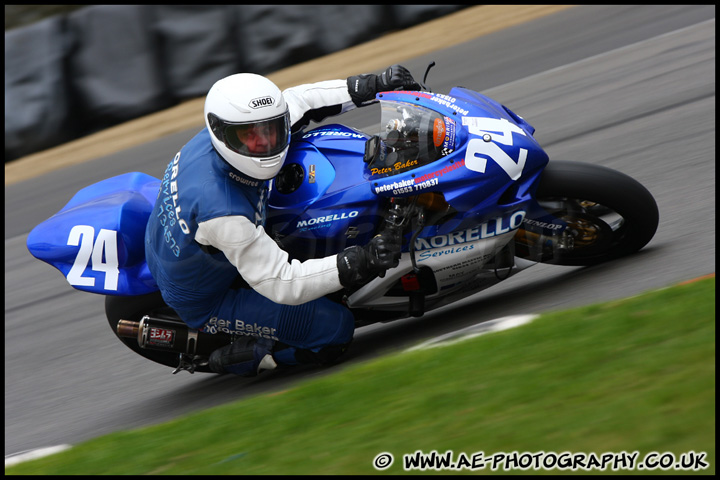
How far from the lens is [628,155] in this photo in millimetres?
6398

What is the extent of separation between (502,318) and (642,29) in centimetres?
594

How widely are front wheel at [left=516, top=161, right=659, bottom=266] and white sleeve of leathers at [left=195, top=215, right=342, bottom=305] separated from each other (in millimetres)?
1088

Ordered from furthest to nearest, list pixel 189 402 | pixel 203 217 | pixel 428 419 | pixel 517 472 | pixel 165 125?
pixel 165 125 → pixel 189 402 → pixel 203 217 → pixel 428 419 → pixel 517 472

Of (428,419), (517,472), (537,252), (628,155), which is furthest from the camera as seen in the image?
(628,155)

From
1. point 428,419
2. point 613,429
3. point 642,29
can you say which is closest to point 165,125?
point 642,29

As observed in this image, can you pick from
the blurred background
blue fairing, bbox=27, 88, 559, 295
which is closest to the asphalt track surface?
blue fairing, bbox=27, 88, 559, 295

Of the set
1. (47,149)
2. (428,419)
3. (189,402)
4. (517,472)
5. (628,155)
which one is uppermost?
(517,472)

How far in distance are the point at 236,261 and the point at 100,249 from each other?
1.05 metres

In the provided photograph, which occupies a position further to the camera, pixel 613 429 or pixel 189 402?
pixel 189 402

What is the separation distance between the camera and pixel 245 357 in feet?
16.1

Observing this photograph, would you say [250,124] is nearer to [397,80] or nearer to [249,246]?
[249,246]

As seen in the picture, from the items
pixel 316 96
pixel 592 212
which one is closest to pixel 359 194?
pixel 316 96

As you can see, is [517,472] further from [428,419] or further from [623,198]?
[623,198]

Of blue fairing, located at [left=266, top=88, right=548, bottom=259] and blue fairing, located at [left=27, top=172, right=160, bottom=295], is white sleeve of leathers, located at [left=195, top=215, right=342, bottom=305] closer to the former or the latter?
blue fairing, located at [left=266, top=88, right=548, bottom=259]
